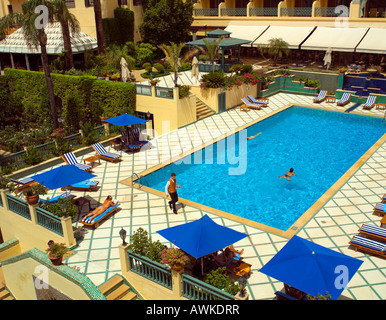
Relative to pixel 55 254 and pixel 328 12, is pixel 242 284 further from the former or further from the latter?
pixel 328 12

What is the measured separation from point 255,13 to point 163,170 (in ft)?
94.8

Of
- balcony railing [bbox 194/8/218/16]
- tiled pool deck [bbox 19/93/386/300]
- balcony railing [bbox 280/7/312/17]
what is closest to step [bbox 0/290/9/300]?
tiled pool deck [bbox 19/93/386/300]

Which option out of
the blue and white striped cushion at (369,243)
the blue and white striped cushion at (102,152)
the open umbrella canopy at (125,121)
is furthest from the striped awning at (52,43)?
the blue and white striped cushion at (369,243)

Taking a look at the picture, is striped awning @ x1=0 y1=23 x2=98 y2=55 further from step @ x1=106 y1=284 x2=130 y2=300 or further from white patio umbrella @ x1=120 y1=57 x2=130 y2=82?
step @ x1=106 y1=284 x2=130 y2=300

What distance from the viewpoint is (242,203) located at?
15164 millimetres

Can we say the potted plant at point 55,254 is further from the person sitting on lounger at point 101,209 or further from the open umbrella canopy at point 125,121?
the open umbrella canopy at point 125,121

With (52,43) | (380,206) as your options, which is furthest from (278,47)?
(380,206)

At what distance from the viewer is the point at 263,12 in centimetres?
4003

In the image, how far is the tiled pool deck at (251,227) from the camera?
10.2 m

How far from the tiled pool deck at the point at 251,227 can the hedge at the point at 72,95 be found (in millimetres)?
6294

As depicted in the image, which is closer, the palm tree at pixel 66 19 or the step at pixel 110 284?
the step at pixel 110 284
